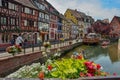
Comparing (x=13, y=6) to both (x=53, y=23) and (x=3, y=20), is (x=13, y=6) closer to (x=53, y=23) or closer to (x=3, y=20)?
(x=3, y=20)

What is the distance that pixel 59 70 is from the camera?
5801 millimetres

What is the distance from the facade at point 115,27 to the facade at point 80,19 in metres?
12.9

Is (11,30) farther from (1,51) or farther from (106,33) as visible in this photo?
(106,33)

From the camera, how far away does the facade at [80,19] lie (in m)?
111

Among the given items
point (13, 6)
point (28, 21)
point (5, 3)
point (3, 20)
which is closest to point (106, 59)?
point (3, 20)

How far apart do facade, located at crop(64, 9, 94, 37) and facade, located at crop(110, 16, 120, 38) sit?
1290 cm

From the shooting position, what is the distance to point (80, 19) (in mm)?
117062

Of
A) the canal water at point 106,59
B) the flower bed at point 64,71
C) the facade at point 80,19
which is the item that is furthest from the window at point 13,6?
the facade at point 80,19

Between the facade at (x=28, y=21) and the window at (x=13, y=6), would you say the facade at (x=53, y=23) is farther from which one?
the window at (x=13, y=6)

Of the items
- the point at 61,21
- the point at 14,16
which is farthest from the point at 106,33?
the point at 14,16

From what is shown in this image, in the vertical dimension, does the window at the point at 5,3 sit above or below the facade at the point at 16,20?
above

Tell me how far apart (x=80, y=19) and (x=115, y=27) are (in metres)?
14.3

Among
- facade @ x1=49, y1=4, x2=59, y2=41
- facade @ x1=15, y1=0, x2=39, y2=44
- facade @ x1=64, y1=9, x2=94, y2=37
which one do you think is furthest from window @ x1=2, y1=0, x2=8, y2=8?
facade @ x1=64, y1=9, x2=94, y2=37

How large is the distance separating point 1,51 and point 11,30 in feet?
66.7
